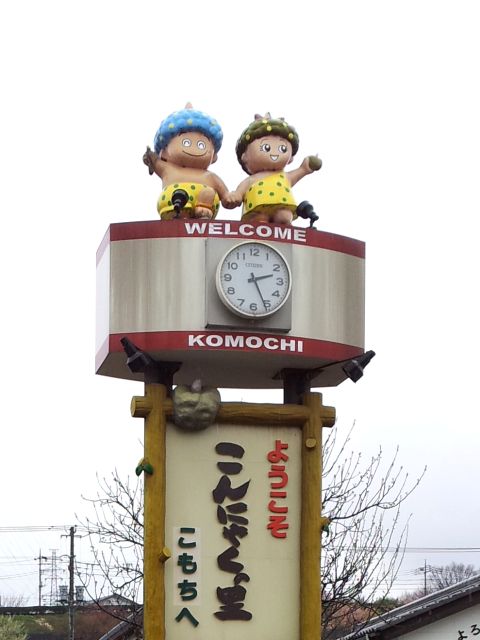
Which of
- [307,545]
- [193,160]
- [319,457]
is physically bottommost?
[307,545]

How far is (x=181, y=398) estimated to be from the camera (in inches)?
593

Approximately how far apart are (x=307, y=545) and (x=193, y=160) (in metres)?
4.85

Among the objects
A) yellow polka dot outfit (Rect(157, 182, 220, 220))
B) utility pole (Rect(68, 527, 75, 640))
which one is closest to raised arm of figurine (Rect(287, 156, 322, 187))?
yellow polka dot outfit (Rect(157, 182, 220, 220))

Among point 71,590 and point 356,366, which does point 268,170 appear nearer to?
point 356,366

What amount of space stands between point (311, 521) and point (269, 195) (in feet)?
12.9

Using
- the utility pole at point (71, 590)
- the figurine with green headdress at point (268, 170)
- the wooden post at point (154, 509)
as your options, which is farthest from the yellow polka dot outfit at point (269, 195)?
the utility pole at point (71, 590)

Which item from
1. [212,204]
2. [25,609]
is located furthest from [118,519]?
[25,609]

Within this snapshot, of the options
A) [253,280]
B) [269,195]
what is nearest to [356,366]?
[253,280]

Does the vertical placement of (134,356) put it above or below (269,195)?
below

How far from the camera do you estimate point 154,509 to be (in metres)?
14.8

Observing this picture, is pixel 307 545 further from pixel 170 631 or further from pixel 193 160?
pixel 193 160

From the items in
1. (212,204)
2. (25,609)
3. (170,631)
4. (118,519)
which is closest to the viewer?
(170,631)

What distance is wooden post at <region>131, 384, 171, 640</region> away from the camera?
14609mm

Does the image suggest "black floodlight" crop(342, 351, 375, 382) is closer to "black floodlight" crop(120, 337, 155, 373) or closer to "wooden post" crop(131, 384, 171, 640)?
"wooden post" crop(131, 384, 171, 640)
